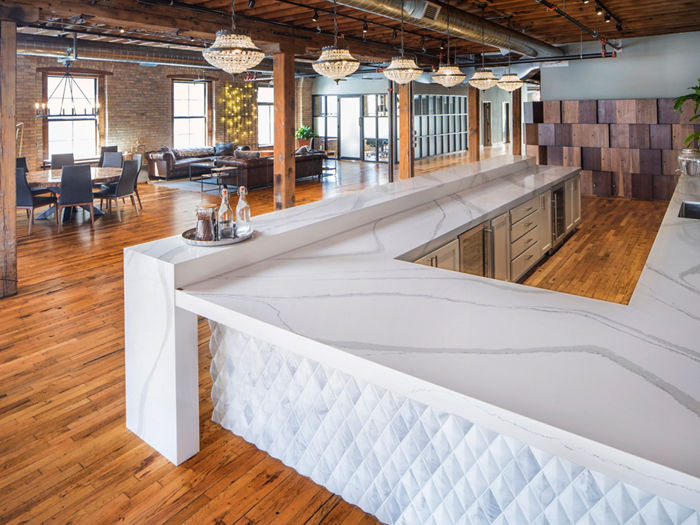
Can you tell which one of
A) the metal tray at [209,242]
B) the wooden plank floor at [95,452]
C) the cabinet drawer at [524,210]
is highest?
the cabinet drawer at [524,210]

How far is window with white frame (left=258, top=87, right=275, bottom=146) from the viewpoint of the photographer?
54.8ft

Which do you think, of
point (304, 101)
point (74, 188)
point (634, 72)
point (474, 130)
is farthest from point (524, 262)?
point (304, 101)

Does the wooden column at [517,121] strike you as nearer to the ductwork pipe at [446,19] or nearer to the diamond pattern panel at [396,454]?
the ductwork pipe at [446,19]

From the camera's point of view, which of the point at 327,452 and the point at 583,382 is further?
the point at 327,452

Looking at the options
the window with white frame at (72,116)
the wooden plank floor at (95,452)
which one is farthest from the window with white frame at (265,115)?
the wooden plank floor at (95,452)

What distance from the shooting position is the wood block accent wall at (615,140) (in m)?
9.43

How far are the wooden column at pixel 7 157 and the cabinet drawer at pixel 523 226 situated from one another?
4464mm

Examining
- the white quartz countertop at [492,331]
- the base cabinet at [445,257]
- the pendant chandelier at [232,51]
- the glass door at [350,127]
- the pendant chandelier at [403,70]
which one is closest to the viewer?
the white quartz countertop at [492,331]

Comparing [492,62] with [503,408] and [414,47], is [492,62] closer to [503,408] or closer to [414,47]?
[414,47]

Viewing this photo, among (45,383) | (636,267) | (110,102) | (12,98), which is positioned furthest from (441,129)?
(45,383)

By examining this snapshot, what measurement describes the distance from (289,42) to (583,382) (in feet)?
23.5

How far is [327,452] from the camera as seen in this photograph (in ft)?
7.52

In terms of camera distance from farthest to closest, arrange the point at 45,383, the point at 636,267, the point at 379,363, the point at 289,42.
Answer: the point at 289,42, the point at 636,267, the point at 45,383, the point at 379,363

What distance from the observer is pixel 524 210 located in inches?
197
